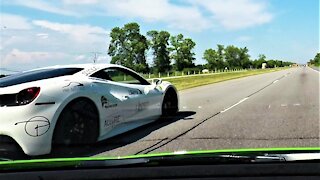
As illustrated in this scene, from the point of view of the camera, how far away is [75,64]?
307cm

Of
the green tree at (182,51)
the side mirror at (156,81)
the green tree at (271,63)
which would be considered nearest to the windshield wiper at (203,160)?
the green tree at (182,51)

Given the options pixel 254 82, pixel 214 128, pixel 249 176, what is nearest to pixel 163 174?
pixel 249 176

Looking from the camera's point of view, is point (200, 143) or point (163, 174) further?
point (200, 143)

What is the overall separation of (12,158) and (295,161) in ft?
5.55

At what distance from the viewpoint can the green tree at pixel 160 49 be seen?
9.76 ft

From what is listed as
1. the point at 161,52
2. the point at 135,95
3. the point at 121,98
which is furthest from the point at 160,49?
the point at 135,95

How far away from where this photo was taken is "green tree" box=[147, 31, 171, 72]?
2975mm

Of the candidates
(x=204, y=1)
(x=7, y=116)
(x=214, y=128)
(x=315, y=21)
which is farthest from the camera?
(x=214, y=128)

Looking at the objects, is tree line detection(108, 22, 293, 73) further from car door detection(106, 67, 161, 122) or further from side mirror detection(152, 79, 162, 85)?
side mirror detection(152, 79, 162, 85)

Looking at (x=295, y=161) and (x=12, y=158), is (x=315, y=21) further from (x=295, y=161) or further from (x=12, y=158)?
(x=12, y=158)

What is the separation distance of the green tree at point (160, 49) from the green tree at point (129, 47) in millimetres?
69

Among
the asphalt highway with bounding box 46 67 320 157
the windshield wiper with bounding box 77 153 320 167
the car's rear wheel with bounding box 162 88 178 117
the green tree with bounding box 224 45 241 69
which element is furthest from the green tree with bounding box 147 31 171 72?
the car's rear wheel with bounding box 162 88 178 117

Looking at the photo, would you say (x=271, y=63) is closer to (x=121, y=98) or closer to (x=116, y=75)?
(x=116, y=75)

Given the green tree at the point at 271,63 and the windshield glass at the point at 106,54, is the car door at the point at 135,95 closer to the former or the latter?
the windshield glass at the point at 106,54
